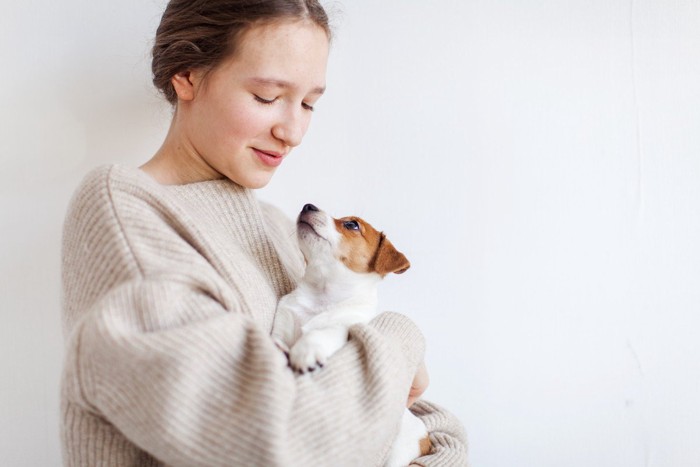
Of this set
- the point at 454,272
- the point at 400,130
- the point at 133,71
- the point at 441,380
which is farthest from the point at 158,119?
the point at 441,380

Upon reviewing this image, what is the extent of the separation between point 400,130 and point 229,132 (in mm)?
588

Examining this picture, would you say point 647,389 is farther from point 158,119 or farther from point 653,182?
point 158,119

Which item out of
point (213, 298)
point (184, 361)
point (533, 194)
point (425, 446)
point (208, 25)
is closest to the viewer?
point (184, 361)

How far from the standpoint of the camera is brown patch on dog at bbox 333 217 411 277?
58.6 inches

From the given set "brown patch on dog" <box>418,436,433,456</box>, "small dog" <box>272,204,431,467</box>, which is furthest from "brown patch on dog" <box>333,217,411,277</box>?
"brown patch on dog" <box>418,436,433,456</box>

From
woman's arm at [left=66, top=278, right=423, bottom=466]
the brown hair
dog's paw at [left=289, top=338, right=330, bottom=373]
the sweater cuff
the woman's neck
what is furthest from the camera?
the woman's neck

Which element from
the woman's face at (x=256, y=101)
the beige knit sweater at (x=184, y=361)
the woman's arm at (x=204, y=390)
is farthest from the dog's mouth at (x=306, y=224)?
the woman's arm at (x=204, y=390)

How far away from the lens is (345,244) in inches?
58.5

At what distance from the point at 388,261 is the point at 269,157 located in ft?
1.15

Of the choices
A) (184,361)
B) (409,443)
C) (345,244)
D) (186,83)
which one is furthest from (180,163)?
(409,443)

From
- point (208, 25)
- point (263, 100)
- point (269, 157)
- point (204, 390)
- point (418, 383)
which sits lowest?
point (418, 383)

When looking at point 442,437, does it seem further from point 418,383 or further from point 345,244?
point 345,244

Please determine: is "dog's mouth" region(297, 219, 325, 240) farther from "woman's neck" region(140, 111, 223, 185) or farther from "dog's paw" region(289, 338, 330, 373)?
"dog's paw" region(289, 338, 330, 373)

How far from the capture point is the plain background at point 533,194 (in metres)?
1.74
